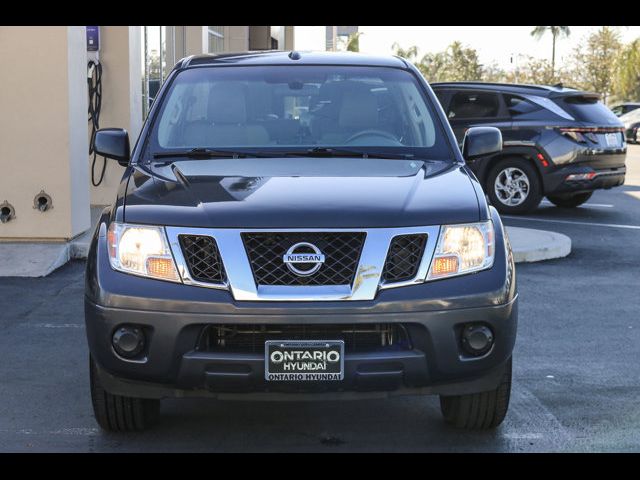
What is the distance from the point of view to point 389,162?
A: 5.45 meters

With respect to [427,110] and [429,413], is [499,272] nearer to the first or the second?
[429,413]

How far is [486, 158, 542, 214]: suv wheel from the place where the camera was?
14.8m

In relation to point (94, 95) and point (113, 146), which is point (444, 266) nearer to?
point (113, 146)

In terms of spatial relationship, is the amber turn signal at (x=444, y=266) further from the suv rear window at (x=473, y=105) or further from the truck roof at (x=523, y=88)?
the suv rear window at (x=473, y=105)

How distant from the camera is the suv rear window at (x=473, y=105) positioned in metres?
15.2

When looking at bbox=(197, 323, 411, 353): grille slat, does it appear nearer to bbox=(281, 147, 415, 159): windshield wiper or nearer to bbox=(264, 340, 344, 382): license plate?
bbox=(264, 340, 344, 382): license plate

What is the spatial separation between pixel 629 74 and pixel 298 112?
66.0 metres

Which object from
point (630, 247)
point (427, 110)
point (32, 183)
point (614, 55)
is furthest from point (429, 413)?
point (614, 55)

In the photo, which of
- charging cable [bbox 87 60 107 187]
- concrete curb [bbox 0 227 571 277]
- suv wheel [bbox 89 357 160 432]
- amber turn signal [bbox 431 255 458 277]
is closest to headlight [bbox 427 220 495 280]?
amber turn signal [bbox 431 255 458 277]

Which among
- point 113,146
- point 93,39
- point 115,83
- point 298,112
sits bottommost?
point 115,83

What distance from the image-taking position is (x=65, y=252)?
10.1 meters

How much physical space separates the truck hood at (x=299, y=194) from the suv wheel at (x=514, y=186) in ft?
31.3

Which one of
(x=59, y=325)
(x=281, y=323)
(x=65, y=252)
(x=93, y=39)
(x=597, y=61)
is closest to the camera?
(x=281, y=323)

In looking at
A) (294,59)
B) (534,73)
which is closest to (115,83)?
(294,59)
